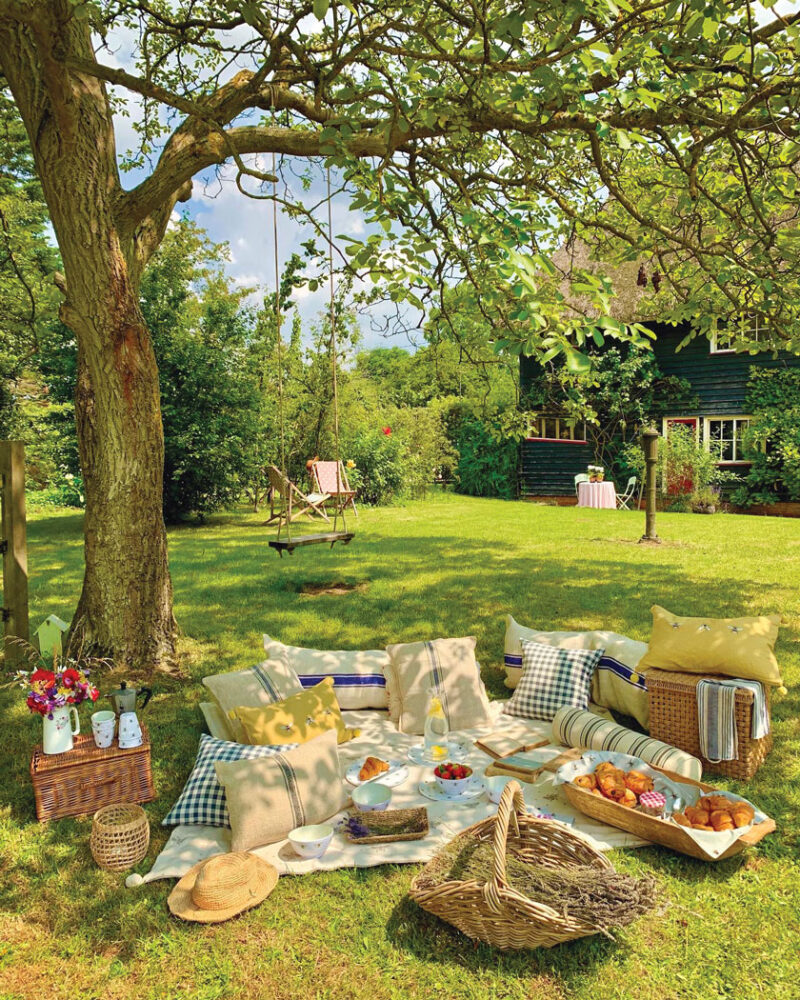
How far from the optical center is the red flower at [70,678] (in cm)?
365

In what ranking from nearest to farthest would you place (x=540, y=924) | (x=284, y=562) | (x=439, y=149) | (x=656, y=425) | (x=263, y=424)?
1. (x=540, y=924)
2. (x=439, y=149)
3. (x=284, y=562)
4. (x=263, y=424)
5. (x=656, y=425)

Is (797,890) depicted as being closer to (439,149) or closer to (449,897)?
(449,897)

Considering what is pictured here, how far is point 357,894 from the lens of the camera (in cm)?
303

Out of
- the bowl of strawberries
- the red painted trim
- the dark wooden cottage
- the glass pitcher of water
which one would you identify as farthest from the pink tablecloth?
the bowl of strawberries

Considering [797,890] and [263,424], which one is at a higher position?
[263,424]

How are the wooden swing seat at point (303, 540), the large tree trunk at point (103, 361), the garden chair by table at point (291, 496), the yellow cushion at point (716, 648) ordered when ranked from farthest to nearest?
the garden chair by table at point (291, 496), the wooden swing seat at point (303, 540), the large tree trunk at point (103, 361), the yellow cushion at point (716, 648)

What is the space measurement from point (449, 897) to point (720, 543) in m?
9.09

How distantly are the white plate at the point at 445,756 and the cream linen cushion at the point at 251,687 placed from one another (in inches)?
33.3

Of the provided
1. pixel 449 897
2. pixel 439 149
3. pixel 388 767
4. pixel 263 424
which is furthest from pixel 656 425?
pixel 449 897

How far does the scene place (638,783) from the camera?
3498 millimetres

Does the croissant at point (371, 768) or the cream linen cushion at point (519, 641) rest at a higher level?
the cream linen cushion at point (519, 641)

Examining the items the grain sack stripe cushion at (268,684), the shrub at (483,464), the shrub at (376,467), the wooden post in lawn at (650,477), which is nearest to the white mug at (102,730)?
the grain sack stripe cushion at (268,684)

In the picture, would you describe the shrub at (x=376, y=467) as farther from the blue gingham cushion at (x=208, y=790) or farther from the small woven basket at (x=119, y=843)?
the small woven basket at (x=119, y=843)

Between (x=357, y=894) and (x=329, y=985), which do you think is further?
(x=357, y=894)
